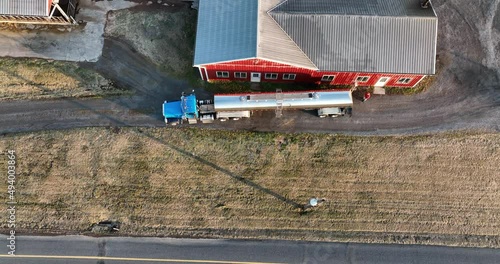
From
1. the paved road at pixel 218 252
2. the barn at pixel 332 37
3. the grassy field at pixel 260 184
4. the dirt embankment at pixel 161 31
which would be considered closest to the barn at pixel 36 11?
the dirt embankment at pixel 161 31

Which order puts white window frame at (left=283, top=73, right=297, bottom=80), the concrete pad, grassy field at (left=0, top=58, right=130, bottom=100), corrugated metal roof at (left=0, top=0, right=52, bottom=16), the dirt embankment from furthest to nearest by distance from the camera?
1. the concrete pad
2. the dirt embankment
3. grassy field at (left=0, top=58, right=130, bottom=100)
4. corrugated metal roof at (left=0, top=0, right=52, bottom=16)
5. white window frame at (left=283, top=73, right=297, bottom=80)

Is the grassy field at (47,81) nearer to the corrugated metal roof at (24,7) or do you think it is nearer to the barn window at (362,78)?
the corrugated metal roof at (24,7)

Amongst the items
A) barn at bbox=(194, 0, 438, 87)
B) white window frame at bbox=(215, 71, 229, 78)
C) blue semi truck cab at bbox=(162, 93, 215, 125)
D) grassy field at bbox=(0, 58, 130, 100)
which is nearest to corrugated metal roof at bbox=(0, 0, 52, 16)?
grassy field at bbox=(0, 58, 130, 100)

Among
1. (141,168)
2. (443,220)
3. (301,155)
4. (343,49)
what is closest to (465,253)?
(443,220)

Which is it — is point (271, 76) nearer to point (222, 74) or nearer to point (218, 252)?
point (222, 74)

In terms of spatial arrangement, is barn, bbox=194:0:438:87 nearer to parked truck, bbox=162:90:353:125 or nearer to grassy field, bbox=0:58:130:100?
parked truck, bbox=162:90:353:125

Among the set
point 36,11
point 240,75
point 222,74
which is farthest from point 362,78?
point 36,11

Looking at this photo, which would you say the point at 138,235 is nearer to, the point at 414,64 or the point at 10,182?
the point at 10,182
